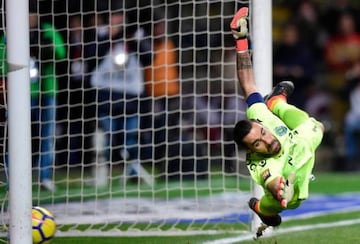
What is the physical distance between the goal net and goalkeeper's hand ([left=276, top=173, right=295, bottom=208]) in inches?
93.2

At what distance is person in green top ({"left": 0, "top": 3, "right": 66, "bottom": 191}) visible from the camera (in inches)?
445

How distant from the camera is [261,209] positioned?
8195mm

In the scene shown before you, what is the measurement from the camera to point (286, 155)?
26.3ft

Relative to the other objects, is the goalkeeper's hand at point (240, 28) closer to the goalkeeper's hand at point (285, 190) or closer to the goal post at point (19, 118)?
the goalkeeper's hand at point (285, 190)

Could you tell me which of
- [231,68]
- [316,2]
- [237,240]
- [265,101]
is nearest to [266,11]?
[265,101]

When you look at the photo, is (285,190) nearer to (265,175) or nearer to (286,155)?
Result: (265,175)

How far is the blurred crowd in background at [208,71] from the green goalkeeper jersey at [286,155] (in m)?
2.77

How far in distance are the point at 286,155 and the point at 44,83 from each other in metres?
4.58

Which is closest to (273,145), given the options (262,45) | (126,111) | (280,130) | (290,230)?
(280,130)

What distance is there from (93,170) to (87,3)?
3620mm

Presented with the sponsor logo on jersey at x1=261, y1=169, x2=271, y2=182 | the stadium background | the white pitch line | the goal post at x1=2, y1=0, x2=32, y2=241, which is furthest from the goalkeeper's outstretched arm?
the stadium background

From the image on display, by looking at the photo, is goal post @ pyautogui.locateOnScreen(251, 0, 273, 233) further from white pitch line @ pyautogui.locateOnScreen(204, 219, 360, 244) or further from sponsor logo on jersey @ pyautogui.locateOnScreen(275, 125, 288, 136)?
sponsor logo on jersey @ pyautogui.locateOnScreen(275, 125, 288, 136)

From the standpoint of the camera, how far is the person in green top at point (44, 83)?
1131 centimetres

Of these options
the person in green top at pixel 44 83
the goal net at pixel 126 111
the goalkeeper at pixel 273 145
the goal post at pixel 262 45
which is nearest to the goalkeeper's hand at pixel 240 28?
the goalkeeper at pixel 273 145
